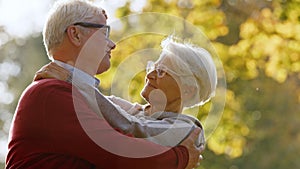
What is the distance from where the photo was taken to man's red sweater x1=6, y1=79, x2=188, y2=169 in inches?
105

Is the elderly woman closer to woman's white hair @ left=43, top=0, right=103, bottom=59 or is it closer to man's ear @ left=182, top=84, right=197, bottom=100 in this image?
man's ear @ left=182, top=84, right=197, bottom=100

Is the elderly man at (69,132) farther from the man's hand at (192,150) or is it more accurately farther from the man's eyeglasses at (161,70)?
the man's eyeglasses at (161,70)

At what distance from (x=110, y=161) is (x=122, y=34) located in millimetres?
5776

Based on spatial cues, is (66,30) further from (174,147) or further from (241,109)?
(241,109)

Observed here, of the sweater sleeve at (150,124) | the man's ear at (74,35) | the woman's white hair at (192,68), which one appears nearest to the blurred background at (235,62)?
the woman's white hair at (192,68)

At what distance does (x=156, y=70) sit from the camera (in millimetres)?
3043

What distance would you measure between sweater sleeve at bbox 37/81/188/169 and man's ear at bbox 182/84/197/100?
35cm

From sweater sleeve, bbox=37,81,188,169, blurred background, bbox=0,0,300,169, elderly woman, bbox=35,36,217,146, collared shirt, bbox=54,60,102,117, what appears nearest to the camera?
sweater sleeve, bbox=37,81,188,169

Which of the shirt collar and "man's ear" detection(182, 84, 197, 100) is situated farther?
"man's ear" detection(182, 84, 197, 100)

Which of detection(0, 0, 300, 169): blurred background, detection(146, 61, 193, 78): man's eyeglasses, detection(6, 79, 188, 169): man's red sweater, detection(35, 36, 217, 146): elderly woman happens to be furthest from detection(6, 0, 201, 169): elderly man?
detection(0, 0, 300, 169): blurred background

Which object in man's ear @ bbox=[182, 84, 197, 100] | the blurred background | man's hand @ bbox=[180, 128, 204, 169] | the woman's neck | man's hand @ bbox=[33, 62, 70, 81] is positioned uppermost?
man's hand @ bbox=[33, 62, 70, 81]

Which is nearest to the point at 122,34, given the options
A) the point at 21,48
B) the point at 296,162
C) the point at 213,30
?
the point at 213,30

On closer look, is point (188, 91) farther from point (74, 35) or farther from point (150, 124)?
point (74, 35)

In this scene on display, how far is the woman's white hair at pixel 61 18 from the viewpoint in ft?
9.41
